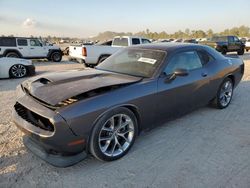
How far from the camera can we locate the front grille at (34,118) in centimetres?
277

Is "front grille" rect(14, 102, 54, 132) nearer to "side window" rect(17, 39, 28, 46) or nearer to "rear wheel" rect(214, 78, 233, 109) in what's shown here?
"rear wheel" rect(214, 78, 233, 109)

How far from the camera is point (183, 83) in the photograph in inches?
154

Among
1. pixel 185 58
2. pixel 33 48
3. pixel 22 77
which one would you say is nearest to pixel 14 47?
pixel 33 48

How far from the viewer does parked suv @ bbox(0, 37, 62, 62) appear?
13.6 metres

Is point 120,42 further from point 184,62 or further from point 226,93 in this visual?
point 184,62

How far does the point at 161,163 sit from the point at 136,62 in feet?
5.80

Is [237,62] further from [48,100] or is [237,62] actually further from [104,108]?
[48,100]

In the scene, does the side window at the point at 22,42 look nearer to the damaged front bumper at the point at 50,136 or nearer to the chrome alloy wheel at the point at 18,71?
the chrome alloy wheel at the point at 18,71

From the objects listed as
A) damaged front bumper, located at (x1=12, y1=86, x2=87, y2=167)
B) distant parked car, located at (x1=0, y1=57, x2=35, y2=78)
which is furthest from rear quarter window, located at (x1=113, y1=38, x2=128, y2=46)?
damaged front bumper, located at (x1=12, y1=86, x2=87, y2=167)

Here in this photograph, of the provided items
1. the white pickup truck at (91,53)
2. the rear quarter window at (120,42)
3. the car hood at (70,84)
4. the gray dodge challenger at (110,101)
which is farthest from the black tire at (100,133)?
the rear quarter window at (120,42)

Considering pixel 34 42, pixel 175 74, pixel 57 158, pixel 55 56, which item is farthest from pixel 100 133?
pixel 55 56

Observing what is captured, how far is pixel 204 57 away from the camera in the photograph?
4.68 m

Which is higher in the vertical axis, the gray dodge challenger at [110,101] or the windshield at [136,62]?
the windshield at [136,62]

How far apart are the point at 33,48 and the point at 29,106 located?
12787mm
